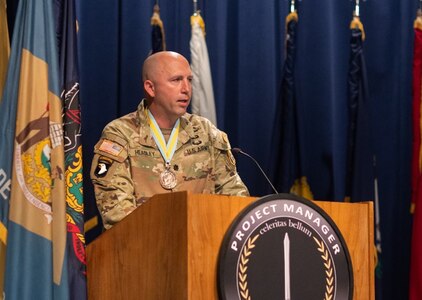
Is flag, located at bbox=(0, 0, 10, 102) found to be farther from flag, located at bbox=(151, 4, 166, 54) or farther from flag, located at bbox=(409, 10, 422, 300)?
flag, located at bbox=(409, 10, 422, 300)

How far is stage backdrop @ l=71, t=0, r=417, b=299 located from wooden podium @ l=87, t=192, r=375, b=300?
78.5 inches

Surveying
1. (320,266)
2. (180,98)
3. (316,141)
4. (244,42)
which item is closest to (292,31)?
(244,42)

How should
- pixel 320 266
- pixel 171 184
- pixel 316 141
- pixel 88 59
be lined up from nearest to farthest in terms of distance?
1. pixel 320 266
2. pixel 171 184
3. pixel 88 59
4. pixel 316 141

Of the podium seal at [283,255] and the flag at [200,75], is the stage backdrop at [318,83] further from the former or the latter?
the podium seal at [283,255]

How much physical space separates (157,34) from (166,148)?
1271 mm

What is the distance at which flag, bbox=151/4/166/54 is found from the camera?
4.81 meters

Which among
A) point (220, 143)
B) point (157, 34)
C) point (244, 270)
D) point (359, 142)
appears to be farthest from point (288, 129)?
point (244, 270)

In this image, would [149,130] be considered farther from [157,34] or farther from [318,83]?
[318,83]

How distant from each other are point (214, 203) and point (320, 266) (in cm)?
44

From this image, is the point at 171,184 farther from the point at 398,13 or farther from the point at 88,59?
the point at 398,13

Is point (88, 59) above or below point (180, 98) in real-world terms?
above

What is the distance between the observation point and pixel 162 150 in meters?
3.73

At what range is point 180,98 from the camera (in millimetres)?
3820

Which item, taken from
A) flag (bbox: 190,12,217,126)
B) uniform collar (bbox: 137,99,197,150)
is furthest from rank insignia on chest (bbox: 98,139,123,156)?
flag (bbox: 190,12,217,126)
